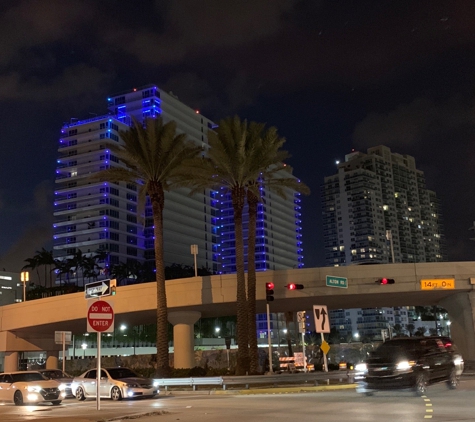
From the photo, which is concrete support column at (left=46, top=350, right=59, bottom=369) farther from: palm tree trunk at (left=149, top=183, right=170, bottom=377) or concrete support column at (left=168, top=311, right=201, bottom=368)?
palm tree trunk at (left=149, top=183, right=170, bottom=377)

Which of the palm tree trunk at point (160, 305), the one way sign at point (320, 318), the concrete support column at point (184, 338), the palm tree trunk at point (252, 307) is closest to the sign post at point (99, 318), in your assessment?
the one way sign at point (320, 318)

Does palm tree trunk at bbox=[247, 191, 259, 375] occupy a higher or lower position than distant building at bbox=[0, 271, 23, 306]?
lower

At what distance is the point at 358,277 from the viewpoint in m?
36.7

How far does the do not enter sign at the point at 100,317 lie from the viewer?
640 inches

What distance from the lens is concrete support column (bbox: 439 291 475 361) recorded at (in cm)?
3588

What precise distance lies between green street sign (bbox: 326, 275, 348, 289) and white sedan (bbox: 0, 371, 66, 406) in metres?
17.0

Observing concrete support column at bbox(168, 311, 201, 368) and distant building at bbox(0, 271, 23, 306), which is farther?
distant building at bbox(0, 271, 23, 306)

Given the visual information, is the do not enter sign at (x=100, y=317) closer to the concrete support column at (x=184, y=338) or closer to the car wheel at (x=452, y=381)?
the car wheel at (x=452, y=381)

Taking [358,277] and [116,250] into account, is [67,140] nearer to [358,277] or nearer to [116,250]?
[116,250]

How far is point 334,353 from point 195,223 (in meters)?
106

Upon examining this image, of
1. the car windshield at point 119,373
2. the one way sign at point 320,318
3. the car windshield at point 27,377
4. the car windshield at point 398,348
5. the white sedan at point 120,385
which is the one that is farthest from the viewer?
the one way sign at point 320,318

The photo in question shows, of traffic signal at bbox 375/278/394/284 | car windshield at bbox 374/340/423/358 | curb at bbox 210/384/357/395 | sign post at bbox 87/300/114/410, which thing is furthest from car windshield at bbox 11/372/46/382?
traffic signal at bbox 375/278/394/284

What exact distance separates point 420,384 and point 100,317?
1022 cm

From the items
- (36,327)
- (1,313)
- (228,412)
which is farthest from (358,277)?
(1,313)
